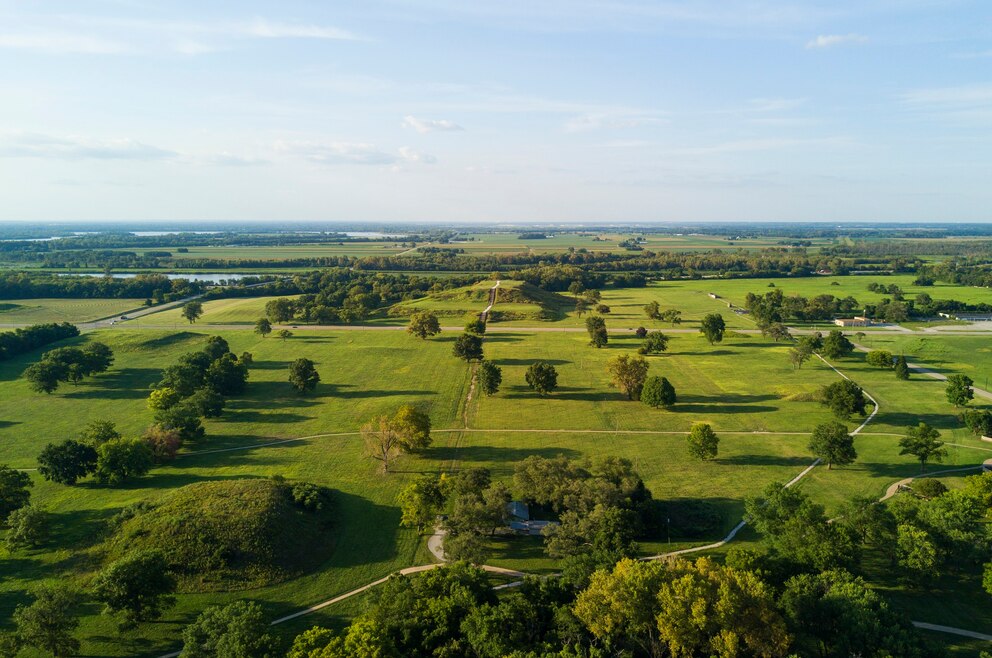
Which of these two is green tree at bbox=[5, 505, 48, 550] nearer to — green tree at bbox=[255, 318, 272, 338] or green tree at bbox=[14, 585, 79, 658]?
green tree at bbox=[14, 585, 79, 658]

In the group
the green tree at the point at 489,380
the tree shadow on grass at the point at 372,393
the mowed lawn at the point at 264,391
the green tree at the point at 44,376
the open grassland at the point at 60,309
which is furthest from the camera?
the open grassland at the point at 60,309

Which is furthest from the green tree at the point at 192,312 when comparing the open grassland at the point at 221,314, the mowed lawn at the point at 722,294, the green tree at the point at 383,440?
the green tree at the point at 383,440

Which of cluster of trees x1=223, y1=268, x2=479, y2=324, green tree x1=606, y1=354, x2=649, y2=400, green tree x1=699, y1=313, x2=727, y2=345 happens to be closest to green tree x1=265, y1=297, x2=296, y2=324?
cluster of trees x1=223, y1=268, x2=479, y2=324

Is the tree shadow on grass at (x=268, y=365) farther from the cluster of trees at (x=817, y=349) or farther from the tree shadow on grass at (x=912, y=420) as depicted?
the tree shadow on grass at (x=912, y=420)

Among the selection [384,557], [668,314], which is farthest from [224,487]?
[668,314]

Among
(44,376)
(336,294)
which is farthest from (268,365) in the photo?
(336,294)
